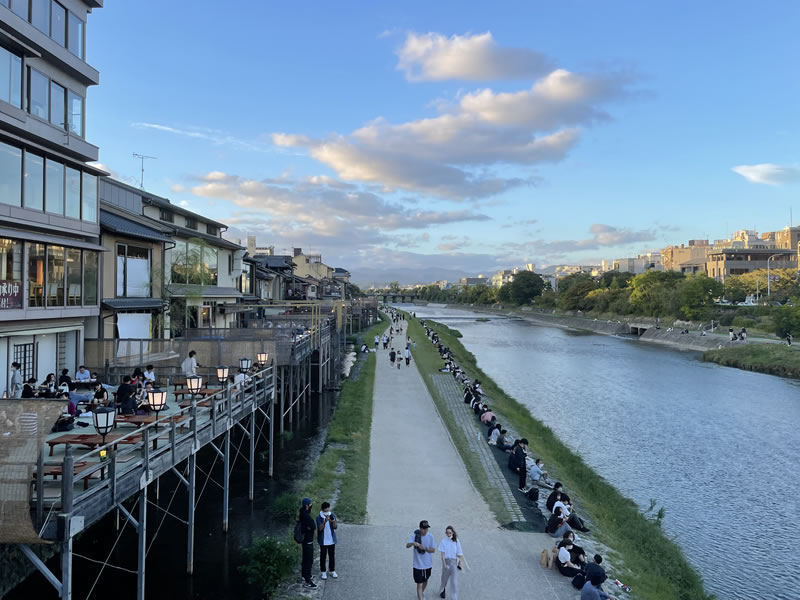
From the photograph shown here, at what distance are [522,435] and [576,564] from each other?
577 inches

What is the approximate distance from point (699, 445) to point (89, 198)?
1110 inches

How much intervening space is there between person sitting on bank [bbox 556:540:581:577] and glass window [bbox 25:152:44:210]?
1720 centimetres

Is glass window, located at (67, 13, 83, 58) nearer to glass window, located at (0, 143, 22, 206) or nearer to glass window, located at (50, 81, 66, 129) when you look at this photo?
glass window, located at (50, 81, 66, 129)

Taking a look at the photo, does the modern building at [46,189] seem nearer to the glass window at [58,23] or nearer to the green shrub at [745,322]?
the glass window at [58,23]

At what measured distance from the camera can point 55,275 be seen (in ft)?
62.1

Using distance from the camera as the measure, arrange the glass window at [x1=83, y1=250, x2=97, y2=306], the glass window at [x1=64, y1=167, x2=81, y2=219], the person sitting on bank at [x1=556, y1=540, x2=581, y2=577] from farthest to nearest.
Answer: the glass window at [x1=83, y1=250, x2=97, y2=306]
the glass window at [x1=64, y1=167, x2=81, y2=219]
the person sitting on bank at [x1=556, y1=540, x2=581, y2=577]

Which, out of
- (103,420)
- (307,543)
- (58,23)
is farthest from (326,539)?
(58,23)

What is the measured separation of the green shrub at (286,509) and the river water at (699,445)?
11066 millimetres

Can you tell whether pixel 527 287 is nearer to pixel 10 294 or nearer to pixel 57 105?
pixel 57 105

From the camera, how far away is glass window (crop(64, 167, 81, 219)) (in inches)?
761

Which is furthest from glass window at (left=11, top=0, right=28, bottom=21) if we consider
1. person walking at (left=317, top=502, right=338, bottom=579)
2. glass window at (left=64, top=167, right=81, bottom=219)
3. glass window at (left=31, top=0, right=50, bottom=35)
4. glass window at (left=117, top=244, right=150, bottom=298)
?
person walking at (left=317, top=502, right=338, bottom=579)

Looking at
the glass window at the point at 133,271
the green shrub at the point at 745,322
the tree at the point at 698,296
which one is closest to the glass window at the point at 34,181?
the glass window at the point at 133,271

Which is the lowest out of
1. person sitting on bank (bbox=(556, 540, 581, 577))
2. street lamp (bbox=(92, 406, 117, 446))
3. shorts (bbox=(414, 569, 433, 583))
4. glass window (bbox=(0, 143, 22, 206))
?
person sitting on bank (bbox=(556, 540, 581, 577))

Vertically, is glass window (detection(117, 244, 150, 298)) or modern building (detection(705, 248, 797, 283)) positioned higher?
modern building (detection(705, 248, 797, 283))
